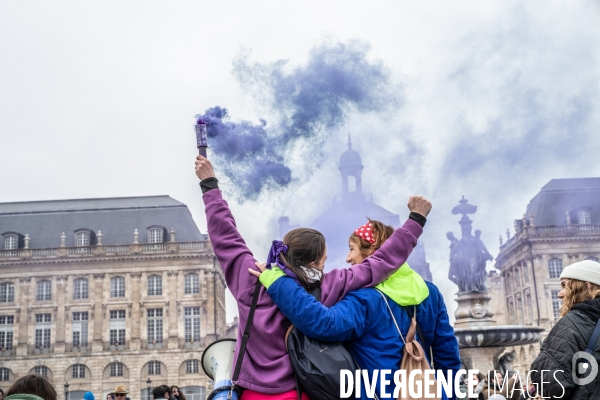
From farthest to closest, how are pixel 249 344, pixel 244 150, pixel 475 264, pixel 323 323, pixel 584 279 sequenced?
pixel 475 264, pixel 244 150, pixel 584 279, pixel 249 344, pixel 323 323

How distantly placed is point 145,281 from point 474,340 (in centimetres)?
3977

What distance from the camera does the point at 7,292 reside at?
49.9m

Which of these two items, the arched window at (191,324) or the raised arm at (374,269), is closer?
the raised arm at (374,269)

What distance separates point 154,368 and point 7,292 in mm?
12099

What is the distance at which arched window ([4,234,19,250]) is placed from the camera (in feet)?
166

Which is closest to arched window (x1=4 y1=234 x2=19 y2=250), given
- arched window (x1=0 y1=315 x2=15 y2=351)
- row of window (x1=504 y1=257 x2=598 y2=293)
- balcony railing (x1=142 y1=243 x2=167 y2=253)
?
arched window (x1=0 y1=315 x2=15 y2=351)

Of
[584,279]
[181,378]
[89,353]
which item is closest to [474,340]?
[584,279]

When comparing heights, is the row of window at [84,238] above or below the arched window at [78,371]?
above

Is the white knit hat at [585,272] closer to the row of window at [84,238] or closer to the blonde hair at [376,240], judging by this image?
the blonde hair at [376,240]

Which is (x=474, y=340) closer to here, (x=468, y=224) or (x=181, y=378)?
(x=468, y=224)

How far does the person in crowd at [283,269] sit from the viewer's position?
261 cm

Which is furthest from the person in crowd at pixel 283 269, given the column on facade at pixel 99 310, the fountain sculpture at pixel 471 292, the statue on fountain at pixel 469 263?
the column on facade at pixel 99 310

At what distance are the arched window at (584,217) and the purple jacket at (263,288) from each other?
51.6m

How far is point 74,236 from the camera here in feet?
168
